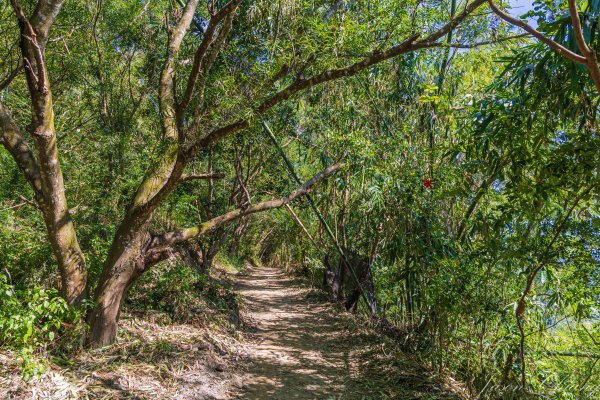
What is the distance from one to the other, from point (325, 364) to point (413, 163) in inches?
96.3

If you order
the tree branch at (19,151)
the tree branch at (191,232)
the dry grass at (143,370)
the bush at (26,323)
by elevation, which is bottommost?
the dry grass at (143,370)

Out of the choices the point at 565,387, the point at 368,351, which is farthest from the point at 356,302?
the point at 565,387

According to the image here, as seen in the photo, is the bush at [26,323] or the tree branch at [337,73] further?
the tree branch at [337,73]

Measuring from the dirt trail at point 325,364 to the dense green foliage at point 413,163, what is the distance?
340 mm

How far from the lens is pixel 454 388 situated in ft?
10.4

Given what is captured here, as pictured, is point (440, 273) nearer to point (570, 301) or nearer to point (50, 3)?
point (570, 301)

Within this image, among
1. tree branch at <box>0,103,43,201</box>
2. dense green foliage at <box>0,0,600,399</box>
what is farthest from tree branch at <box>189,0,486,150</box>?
tree branch at <box>0,103,43,201</box>

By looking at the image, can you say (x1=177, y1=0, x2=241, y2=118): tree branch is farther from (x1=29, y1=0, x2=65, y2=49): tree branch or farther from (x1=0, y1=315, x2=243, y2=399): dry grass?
(x1=0, y1=315, x2=243, y2=399): dry grass

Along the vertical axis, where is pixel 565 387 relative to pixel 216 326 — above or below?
above

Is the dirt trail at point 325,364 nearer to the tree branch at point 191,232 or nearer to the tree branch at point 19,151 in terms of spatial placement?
the tree branch at point 191,232

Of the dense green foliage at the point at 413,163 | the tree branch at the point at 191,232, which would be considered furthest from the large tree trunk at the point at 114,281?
the dense green foliage at the point at 413,163

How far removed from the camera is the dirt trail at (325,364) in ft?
11.2

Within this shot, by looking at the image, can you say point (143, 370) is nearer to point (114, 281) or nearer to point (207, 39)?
point (114, 281)

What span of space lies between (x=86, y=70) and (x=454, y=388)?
7219 millimetres
